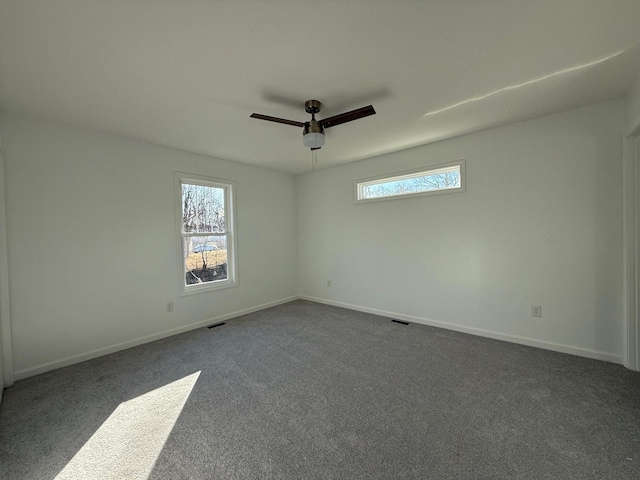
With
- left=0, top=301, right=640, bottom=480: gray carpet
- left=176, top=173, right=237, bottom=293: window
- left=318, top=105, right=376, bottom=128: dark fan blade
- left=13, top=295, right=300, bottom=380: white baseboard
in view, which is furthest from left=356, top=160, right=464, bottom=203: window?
left=13, top=295, right=300, bottom=380: white baseboard

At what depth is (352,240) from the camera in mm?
4605

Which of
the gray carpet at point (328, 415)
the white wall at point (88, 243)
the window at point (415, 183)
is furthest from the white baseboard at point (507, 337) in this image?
the white wall at point (88, 243)

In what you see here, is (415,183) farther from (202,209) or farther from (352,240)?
(202,209)

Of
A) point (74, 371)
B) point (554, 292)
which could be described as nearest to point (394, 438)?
point (554, 292)

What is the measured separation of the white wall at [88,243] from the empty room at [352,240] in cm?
2

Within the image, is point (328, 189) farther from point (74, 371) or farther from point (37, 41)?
point (74, 371)

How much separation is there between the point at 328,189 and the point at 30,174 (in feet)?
12.5

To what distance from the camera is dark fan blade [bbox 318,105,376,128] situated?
2107 mm

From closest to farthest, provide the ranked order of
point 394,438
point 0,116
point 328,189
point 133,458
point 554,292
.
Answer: point 133,458 → point 394,438 → point 0,116 → point 554,292 → point 328,189

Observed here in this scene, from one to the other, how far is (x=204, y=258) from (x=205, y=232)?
1.31 feet

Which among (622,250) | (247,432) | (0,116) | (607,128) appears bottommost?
(247,432)

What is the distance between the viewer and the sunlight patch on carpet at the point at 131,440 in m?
1.51

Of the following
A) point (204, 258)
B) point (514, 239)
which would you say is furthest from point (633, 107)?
point (204, 258)

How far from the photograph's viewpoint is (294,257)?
17.7ft
